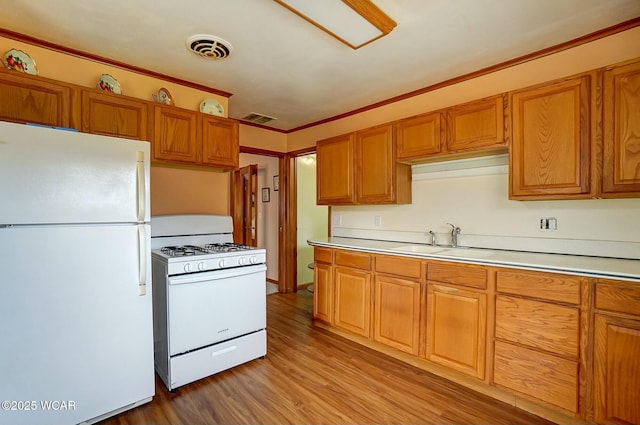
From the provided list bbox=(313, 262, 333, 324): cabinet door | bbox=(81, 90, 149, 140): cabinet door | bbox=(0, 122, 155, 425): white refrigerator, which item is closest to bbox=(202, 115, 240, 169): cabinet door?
bbox=(81, 90, 149, 140): cabinet door

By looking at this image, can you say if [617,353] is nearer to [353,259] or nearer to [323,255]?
[353,259]

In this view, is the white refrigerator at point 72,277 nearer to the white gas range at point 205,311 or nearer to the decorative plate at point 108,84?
the white gas range at point 205,311

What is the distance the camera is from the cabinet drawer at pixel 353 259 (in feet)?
9.13

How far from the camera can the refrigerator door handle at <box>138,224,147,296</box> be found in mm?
1875

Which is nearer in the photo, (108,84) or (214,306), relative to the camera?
(214,306)

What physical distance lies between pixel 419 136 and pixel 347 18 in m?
1.19

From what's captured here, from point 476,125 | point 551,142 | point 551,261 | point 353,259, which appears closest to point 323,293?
point 353,259

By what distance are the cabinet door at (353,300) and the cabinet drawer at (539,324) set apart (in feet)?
3.56

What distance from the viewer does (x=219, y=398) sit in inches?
80.2

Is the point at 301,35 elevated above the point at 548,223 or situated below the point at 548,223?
above

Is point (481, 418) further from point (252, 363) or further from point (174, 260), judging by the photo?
point (174, 260)

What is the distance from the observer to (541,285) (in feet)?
5.98

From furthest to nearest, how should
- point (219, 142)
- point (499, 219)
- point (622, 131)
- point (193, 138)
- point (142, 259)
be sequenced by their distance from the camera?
point (219, 142), point (193, 138), point (499, 219), point (142, 259), point (622, 131)

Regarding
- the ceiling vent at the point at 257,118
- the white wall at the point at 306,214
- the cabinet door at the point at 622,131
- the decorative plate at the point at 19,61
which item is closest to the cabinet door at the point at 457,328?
the cabinet door at the point at 622,131
